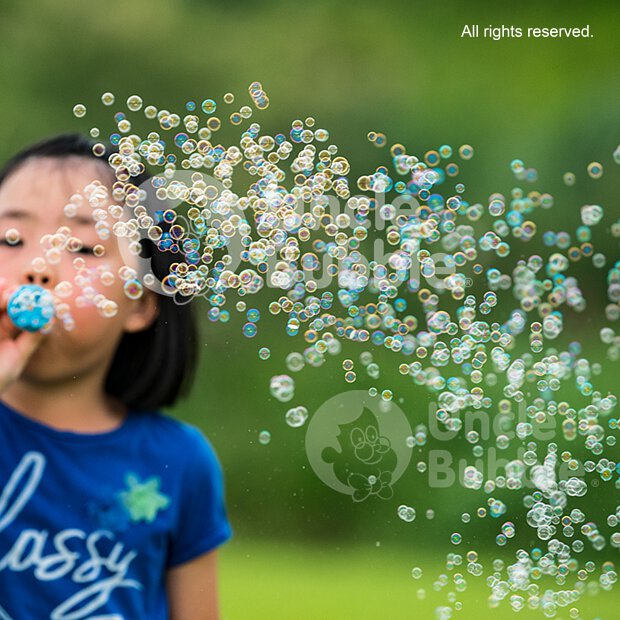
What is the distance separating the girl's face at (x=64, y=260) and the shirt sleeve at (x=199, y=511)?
0.50 feet

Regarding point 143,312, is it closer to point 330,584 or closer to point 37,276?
point 37,276

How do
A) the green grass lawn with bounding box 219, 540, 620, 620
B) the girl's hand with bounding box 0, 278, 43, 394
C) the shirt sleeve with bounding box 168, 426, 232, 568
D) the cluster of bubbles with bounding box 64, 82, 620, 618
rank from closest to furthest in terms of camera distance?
the girl's hand with bounding box 0, 278, 43, 394, the shirt sleeve with bounding box 168, 426, 232, 568, the cluster of bubbles with bounding box 64, 82, 620, 618, the green grass lawn with bounding box 219, 540, 620, 620

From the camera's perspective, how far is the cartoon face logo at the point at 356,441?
1789 millimetres

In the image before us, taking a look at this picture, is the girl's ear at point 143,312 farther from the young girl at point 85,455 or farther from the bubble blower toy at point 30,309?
the bubble blower toy at point 30,309

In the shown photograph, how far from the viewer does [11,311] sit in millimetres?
885

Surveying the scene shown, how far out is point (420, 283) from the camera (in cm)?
206

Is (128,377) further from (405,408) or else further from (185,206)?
(405,408)

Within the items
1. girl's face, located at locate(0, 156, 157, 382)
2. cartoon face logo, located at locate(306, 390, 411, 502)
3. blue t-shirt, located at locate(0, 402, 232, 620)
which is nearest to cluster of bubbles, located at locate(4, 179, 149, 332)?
Answer: girl's face, located at locate(0, 156, 157, 382)

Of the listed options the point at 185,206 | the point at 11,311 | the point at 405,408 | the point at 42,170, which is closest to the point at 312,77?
the point at 405,408

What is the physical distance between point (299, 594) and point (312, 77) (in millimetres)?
1230

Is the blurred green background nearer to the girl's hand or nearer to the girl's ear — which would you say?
the girl's ear

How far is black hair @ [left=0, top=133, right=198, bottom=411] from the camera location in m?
1.05

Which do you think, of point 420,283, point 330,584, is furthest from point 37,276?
point 420,283

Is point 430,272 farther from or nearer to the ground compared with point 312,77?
nearer to the ground
